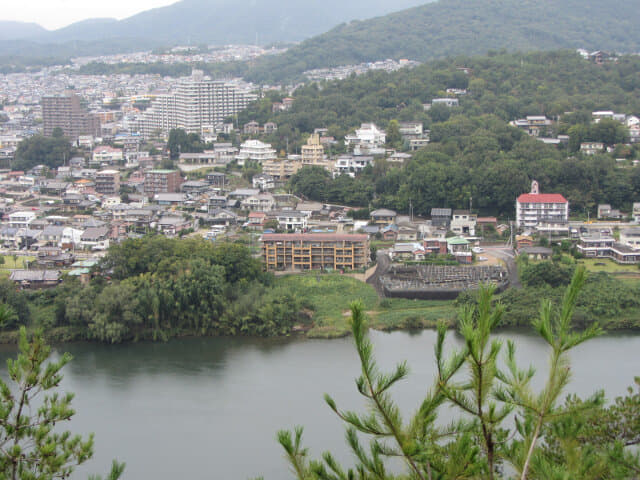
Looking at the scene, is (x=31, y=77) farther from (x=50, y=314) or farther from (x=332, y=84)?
(x=50, y=314)

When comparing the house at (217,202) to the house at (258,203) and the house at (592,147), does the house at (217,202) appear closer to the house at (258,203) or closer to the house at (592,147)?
the house at (258,203)

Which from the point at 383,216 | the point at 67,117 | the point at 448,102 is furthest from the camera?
the point at 67,117

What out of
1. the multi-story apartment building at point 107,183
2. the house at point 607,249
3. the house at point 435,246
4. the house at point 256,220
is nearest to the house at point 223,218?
the house at point 256,220

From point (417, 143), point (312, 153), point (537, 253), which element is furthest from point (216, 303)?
point (417, 143)

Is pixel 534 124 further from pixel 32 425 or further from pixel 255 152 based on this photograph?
pixel 32 425

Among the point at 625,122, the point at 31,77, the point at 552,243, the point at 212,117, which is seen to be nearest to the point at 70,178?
the point at 212,117


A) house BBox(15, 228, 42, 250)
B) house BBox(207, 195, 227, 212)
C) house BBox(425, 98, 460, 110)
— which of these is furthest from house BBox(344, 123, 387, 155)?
house BBox(15, 228, 42, 250)
